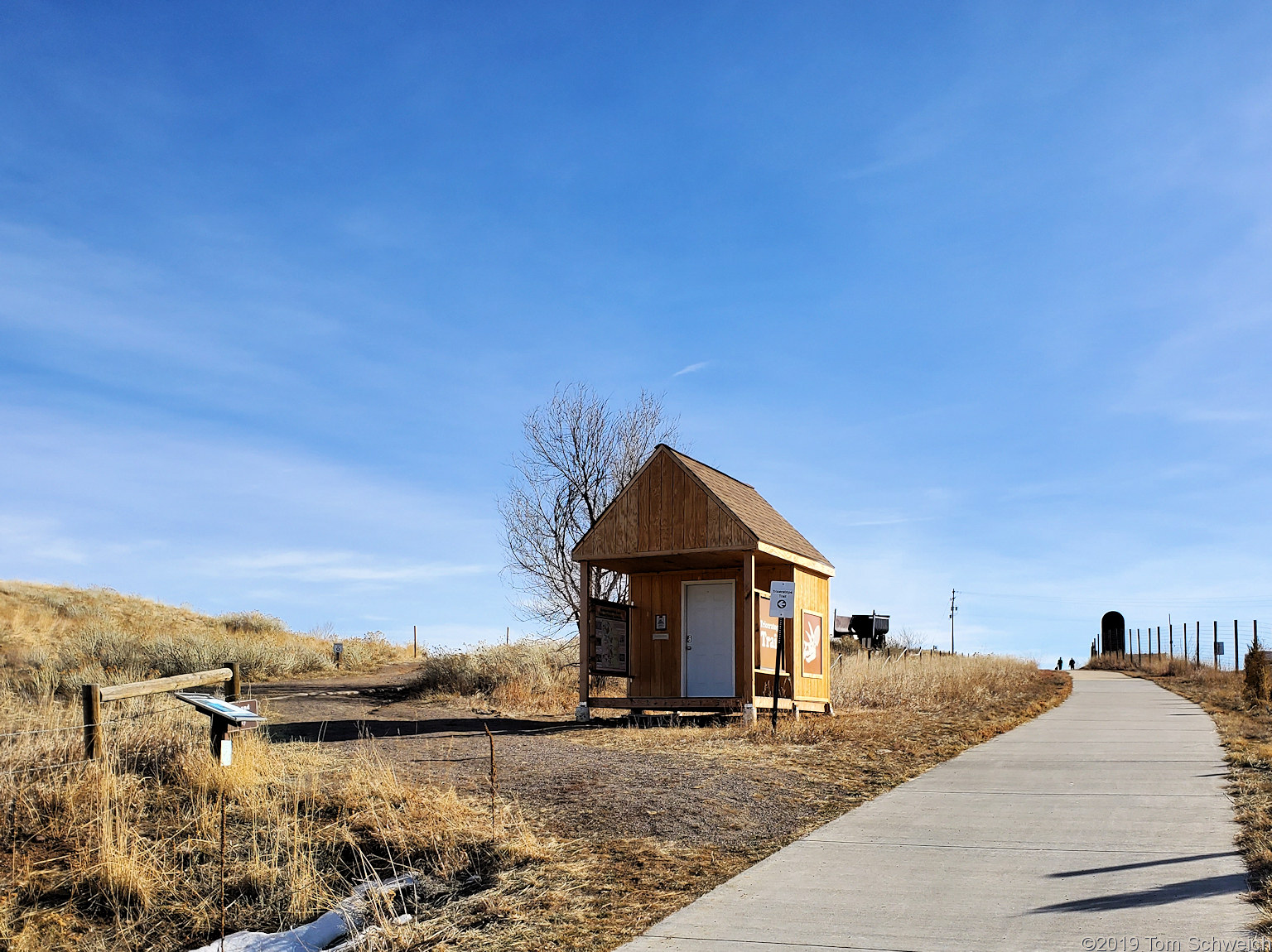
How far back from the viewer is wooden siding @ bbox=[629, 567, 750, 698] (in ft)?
62.6

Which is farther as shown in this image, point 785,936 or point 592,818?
point 592,818

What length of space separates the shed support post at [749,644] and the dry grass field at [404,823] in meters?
1.76

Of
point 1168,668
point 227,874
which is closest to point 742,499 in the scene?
point 227,874

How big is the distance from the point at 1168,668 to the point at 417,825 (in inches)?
1597

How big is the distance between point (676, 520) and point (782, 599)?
3040 mm

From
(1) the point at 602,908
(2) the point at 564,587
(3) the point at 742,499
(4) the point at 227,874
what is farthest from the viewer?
(2) the point at 564,587

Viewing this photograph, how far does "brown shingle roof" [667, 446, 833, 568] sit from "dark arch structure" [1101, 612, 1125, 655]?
4758 cm

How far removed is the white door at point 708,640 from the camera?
18844mm

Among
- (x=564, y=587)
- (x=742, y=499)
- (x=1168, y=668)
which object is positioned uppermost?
(x=742, y=499)

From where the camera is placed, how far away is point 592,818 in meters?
8.74

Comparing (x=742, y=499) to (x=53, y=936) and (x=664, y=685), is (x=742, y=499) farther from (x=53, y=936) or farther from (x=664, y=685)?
(x=53, y=936)

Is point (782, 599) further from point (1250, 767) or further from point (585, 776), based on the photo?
point (1250, 767)

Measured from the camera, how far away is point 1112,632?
2448 inches

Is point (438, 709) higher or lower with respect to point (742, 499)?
lower
